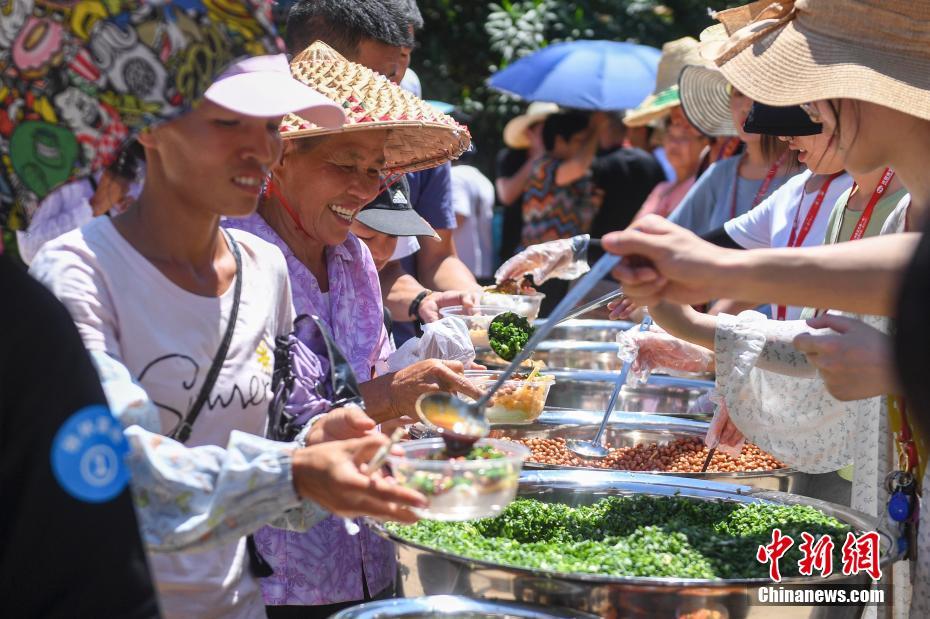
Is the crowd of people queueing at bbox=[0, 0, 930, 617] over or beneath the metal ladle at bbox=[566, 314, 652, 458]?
over

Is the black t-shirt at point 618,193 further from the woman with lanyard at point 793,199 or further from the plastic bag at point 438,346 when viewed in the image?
the plastic bag at point 438,346

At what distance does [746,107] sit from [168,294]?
262 centimetres

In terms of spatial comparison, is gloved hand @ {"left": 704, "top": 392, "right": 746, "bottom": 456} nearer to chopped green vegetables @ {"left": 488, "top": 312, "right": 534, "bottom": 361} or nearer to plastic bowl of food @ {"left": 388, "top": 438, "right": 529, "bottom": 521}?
chopped green vegetables @ {"left": 488, "top": 312, "right": 534, "bottom": 361}

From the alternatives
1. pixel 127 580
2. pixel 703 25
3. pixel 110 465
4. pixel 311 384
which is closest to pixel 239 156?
pixel 311 384

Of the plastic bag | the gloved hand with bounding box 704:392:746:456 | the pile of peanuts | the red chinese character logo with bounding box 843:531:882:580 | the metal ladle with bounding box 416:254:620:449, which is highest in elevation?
the metal ladle with bounding box 416:254:620:449

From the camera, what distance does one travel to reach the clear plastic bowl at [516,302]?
3678 mm

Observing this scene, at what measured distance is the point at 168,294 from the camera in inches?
65.7

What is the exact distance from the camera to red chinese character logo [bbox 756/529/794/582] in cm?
192

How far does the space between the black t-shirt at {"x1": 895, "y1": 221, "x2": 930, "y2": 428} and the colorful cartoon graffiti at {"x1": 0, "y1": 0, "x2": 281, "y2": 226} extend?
99 cm

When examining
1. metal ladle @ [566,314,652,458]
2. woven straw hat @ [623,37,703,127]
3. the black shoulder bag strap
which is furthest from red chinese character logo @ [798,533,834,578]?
woven straw hat @ [623,37,703,127]

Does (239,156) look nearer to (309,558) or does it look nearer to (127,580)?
(127,580)

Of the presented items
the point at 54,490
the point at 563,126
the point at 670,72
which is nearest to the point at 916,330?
the point at 54,490

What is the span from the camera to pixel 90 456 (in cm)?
118

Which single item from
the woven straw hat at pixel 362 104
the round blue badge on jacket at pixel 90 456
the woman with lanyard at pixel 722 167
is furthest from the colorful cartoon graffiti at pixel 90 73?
the woman with lanyard at pixel 722 167
